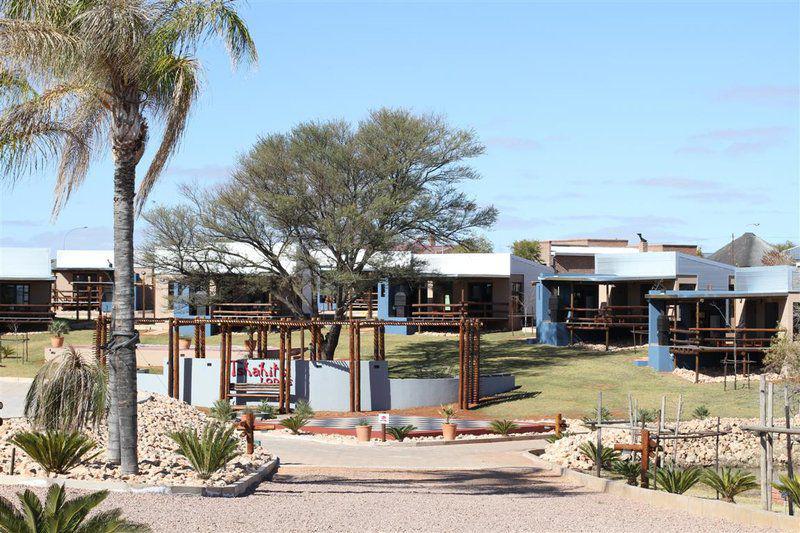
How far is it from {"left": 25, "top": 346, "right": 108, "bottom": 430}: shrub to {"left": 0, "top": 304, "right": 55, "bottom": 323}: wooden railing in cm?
3540

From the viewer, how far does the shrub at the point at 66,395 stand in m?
18.0

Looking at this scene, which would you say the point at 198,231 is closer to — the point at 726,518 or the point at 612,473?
the point at 612,473

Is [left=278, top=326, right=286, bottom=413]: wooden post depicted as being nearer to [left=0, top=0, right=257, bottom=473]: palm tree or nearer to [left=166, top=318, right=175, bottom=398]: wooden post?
[left=166, top=318, right=175, bottom=398]: wooden post

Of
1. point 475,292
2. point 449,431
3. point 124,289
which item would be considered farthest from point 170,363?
point 475,292

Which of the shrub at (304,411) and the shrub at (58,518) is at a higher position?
the shrub at (58,518)

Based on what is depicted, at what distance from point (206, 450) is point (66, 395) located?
364cm

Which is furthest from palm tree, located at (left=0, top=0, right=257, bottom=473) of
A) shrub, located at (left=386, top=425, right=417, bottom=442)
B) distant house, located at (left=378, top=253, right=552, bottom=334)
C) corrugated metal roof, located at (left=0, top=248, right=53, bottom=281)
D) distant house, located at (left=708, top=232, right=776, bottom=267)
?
distant house, located at (left=708, top=232, right=776, bottom=267)

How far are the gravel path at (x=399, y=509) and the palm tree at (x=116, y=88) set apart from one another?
2486 millimetres

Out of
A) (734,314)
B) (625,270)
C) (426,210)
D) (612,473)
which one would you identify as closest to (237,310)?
(426,210)

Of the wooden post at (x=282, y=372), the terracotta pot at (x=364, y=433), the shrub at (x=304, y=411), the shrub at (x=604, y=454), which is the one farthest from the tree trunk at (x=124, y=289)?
the wooden post at (x=282, y=372)

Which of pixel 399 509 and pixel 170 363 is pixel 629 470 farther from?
pixel 170 363

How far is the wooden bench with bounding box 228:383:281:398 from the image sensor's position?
32156mm

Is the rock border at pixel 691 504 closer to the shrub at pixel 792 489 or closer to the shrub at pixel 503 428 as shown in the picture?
the shrub at pixel 792 489

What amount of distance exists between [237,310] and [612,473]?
107ft
